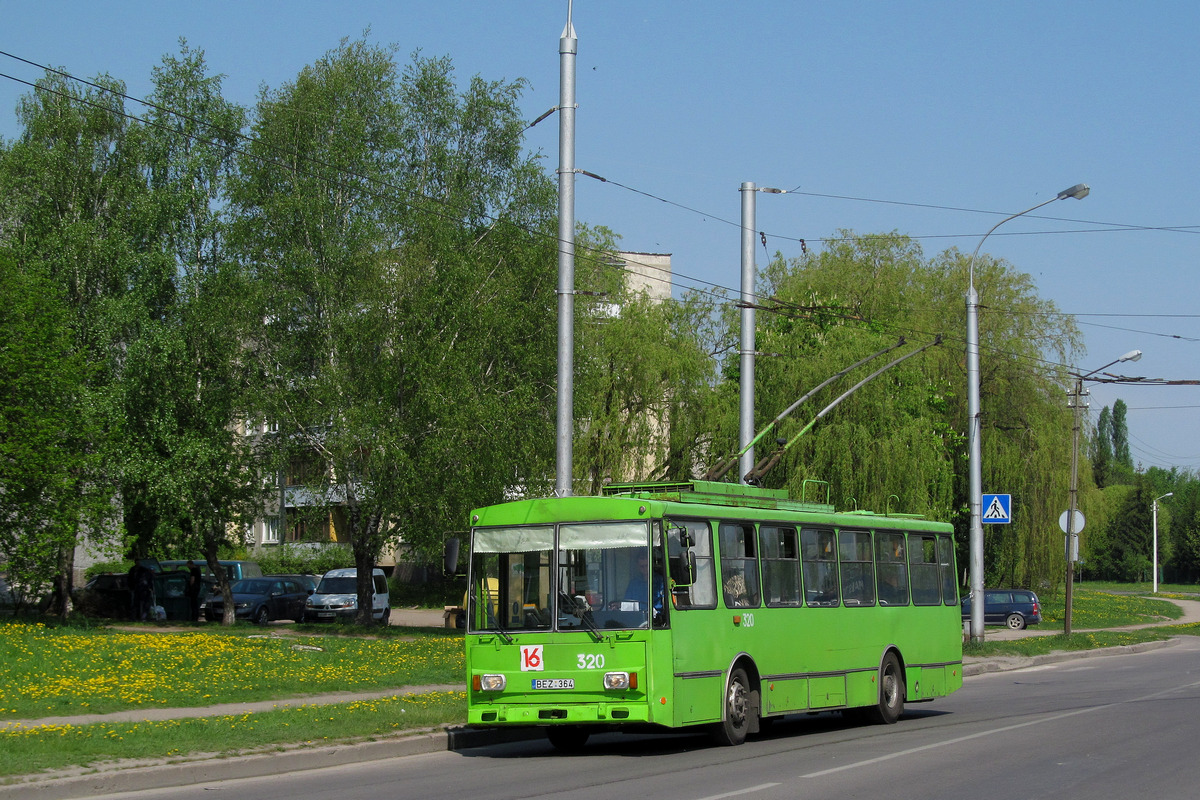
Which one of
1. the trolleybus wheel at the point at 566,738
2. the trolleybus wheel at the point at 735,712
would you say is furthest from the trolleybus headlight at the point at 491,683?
the trolleybus wheel at the point at 735,712

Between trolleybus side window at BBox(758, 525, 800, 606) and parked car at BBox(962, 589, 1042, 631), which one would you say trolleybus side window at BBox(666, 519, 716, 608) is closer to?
trolleybus side window at BBox(758, 525, 800, 606)

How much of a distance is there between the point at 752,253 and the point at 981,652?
484 inches

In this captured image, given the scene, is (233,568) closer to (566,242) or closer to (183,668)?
(183,668)

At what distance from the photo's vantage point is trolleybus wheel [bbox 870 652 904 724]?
58.2ft

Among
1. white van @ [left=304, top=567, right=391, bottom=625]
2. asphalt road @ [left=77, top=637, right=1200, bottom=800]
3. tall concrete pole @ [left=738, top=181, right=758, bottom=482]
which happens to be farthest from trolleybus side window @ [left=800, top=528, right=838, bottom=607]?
white van @ [left=304, top=567, right=391, bottom=625]

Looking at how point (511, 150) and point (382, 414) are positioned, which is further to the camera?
point (511, 150)

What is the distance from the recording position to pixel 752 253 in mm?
24156

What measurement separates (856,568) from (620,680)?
209 inches

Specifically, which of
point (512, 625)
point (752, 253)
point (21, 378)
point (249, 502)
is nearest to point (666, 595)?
point (512, 625)

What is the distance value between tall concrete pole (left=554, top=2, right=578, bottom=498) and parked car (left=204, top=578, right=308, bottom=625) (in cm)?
2529

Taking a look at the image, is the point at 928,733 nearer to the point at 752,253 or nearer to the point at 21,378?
the point at 752,253

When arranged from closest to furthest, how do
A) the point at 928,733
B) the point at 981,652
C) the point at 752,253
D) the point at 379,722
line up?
the point at 379,722, the point at 928,733, the point at 752,253, the point at 981,652

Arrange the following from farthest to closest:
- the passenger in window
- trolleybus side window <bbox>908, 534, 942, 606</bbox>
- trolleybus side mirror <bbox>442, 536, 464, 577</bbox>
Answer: trolleybus side window <bbox>908, 534, 942, 606</bbox>, trolleybus side mirror <bbox>442, 536, 464, 577</bbox>, the passenger in window

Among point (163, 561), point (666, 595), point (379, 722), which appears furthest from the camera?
point (163, 561)
